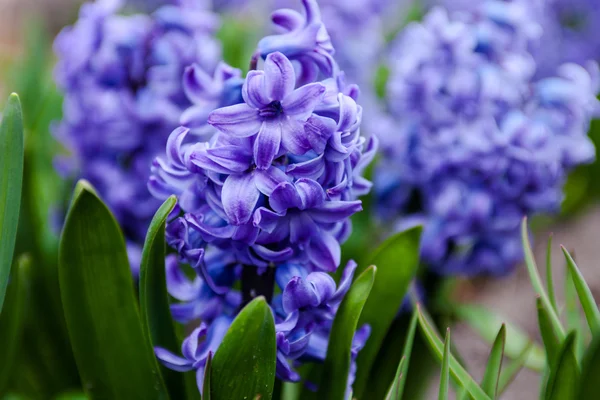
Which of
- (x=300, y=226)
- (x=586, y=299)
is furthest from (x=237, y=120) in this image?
(x=586, y=299)

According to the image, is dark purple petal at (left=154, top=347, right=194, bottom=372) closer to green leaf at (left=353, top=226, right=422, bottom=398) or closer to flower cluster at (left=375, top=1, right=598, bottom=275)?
green leaf at (left=353, top=226, right=422, bottom=398)

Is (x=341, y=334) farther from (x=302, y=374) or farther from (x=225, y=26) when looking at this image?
(x=225, y=26)

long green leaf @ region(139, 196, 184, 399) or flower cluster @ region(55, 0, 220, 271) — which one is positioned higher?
flower cluster @ region(55, 0, 220, 271)

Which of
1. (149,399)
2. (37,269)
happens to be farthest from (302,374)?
(37,269)

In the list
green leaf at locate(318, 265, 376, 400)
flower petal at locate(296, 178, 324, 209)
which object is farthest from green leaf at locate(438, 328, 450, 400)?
flower petal at locate(296, 178, 324, 209)

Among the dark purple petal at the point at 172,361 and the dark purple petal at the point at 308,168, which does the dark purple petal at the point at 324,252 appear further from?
the dark purple petal at the point at 172,361

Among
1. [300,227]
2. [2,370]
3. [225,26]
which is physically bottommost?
[2,370]

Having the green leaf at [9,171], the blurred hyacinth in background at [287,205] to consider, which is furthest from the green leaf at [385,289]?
the green leaf at [9,171]
